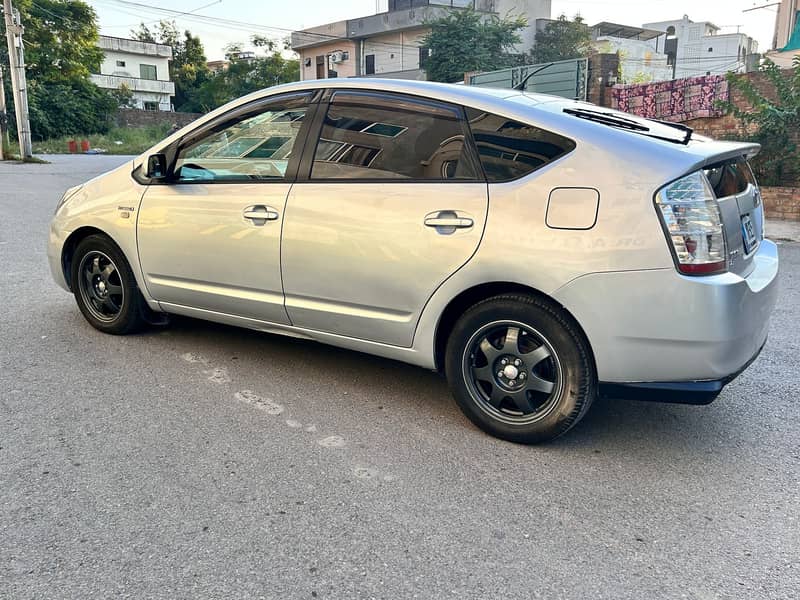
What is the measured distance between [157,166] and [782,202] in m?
11.1

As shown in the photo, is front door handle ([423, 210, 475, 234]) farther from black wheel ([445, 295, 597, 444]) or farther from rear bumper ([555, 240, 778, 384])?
rear bumper ([555, 240, 778, 384])

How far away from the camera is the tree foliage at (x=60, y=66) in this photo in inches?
1741

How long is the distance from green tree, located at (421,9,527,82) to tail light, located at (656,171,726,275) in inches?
1458

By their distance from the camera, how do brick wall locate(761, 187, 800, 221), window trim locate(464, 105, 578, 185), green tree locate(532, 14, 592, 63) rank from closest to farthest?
window trim locate(464, 105, 578, 185) < brick wall locate(761, 187, 800, 221) < green tree locate(532, 14, 592, 63)

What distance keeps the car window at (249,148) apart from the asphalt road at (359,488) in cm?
121

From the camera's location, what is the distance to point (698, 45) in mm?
66562

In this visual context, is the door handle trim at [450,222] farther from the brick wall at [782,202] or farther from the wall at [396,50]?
the wall at [396,50]

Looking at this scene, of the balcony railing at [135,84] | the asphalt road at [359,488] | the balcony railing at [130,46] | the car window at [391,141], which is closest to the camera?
the asphalt road at [359,488]

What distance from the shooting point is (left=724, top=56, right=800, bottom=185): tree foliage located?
12164mm

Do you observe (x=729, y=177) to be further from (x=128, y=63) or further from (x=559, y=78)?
(x=128, y=63)

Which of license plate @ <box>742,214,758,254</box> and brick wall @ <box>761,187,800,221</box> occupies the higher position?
license plate @ <box>742,214,758,254</box>

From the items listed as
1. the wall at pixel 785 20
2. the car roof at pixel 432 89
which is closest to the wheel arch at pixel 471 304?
the car roof at pixel 432 89

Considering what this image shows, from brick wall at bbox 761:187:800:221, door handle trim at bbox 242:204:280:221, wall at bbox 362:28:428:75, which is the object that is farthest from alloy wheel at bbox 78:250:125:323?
wall at bbox 362:28:428:75

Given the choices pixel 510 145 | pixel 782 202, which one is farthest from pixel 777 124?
pixel 510 145
